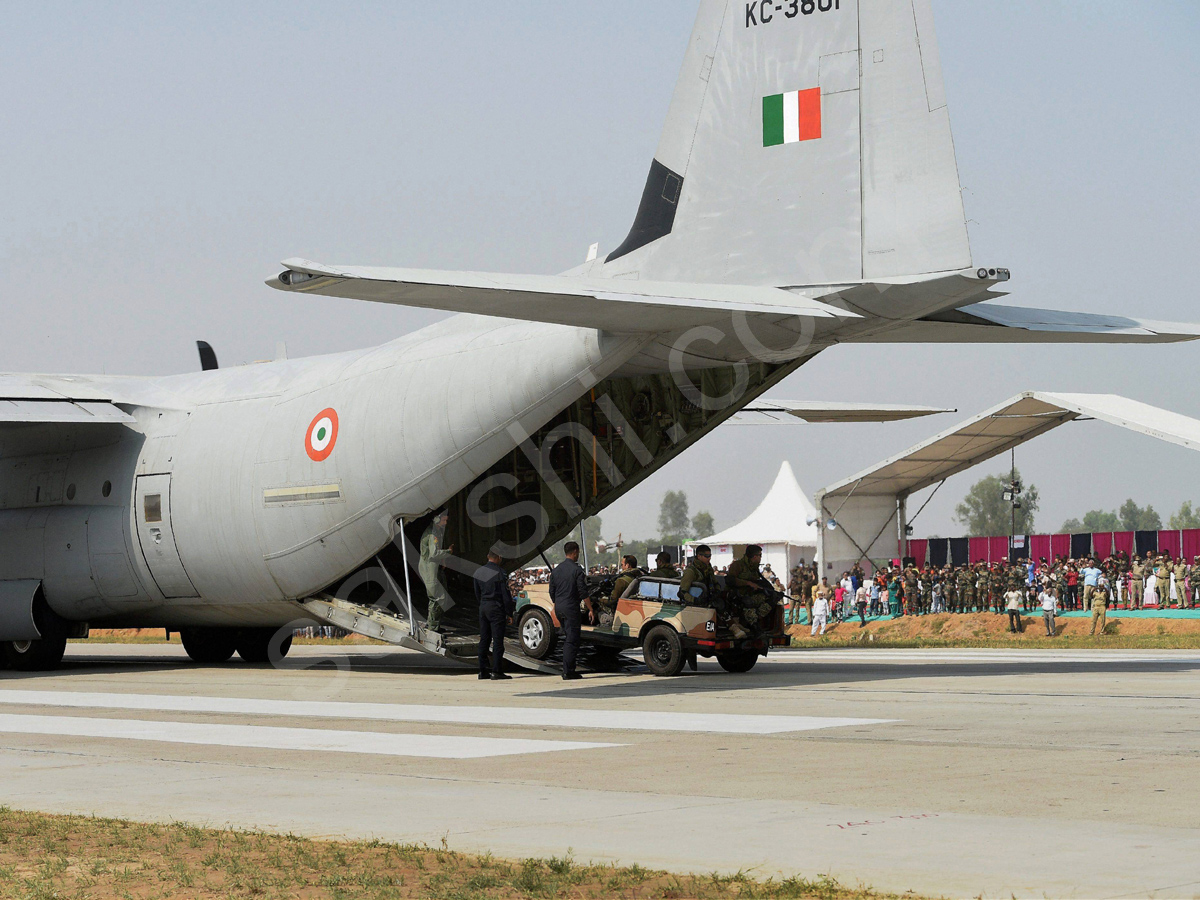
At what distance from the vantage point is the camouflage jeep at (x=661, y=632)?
55.1ft

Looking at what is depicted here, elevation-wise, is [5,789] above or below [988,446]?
below

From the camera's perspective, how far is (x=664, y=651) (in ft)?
56.1

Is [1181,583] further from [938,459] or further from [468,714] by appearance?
[468,714]

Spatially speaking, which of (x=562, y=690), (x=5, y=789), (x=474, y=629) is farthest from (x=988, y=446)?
(x=5, y=789)

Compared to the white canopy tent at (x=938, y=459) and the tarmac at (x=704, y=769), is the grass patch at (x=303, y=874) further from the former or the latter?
the white canopy tent at (x=938, y=459)

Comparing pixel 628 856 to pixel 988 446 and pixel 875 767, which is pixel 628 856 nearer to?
pixel 875 767

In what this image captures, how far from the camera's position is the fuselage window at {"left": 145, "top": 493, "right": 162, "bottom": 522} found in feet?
67.9

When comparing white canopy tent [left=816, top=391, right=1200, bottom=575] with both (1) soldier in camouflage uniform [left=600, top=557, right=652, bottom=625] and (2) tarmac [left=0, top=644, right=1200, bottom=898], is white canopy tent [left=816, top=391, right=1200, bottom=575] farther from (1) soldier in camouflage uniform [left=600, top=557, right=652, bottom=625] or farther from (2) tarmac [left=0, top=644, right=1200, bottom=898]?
(1) soldier in camouflage uniform [left=600, top=557, right=652, bottom=625]

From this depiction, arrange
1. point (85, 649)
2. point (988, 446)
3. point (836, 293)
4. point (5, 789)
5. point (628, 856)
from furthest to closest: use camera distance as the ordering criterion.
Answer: point (988, 446), point (85, 649), point (836, 293), point (5, 789), point (628, 856)

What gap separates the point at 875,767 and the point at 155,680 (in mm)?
13686

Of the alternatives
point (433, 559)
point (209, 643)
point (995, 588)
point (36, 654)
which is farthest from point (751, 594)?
point (995, 588)

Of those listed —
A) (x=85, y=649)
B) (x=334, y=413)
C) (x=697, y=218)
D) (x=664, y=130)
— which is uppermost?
(x=664, y=130)

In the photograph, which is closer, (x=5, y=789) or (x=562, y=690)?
(x=5, y=789)

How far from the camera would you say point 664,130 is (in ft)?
54.2
